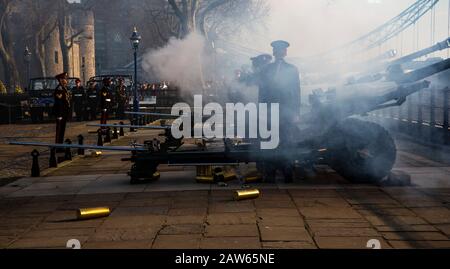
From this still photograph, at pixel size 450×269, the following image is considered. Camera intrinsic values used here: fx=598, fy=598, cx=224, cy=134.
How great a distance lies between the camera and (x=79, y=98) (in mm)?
26594

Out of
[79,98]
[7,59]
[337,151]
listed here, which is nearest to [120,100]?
[79,98]

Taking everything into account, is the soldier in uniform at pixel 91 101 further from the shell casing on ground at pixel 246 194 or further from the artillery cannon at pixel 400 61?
the shell casing on ground at pixel 246 194

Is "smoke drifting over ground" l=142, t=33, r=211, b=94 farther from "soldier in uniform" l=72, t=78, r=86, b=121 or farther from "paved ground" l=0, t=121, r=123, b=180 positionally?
"paved ground" l=0, t=121, r=123, b=180

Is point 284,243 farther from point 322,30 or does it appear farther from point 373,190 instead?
point 322,30

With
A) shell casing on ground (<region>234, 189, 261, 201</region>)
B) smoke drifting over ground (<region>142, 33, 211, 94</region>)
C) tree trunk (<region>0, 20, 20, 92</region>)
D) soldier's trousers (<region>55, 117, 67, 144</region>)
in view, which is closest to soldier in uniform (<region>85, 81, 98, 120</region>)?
smoke drifting over ground (<region>142, 33, 211, 94</region>)

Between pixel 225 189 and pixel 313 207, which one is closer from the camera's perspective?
pixel 313 207

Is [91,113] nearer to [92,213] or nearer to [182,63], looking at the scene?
[182,63]

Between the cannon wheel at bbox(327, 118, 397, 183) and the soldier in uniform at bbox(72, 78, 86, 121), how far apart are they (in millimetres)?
18618

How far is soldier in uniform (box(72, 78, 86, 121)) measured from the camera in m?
26.2

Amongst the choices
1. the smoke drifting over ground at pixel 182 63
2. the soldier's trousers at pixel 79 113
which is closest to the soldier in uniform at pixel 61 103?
the smoke drifting over ground at pixel 182 63

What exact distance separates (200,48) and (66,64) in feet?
95.2

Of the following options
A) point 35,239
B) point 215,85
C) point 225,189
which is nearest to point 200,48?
point 215,85

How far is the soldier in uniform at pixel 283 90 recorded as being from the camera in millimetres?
9500

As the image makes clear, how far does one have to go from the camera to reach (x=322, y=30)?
1373cm
